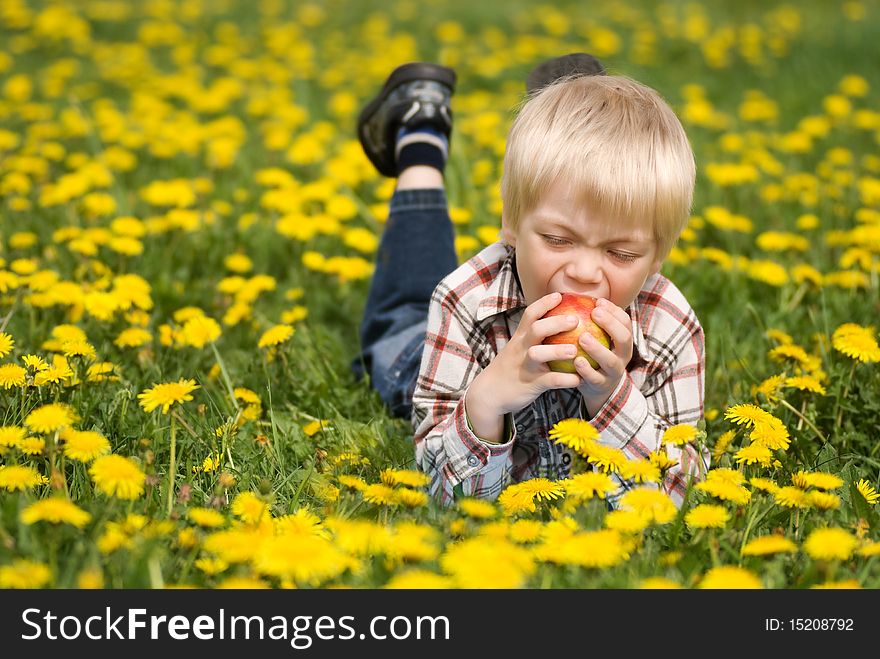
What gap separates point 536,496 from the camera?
187 cm

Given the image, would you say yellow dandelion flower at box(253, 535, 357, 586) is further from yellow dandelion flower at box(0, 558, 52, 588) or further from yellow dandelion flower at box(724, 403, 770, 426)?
yellow dandelion flower at box(724, 403, 770, 426)

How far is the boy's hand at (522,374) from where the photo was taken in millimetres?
1782

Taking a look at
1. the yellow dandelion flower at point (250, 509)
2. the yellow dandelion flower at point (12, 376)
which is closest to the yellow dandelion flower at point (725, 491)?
the yellow dandelion flower at point (250, 509)

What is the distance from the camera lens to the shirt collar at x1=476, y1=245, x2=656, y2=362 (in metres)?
2.07

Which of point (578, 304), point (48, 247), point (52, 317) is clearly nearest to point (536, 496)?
point (578, 304)

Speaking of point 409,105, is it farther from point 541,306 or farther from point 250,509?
point 250,509

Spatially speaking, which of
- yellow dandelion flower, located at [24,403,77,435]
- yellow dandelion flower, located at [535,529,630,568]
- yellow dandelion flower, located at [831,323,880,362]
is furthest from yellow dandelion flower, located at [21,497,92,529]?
yellow dandelion flower, located at [831,323,880,362]

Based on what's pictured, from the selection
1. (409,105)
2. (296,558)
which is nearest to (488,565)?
(296,558)

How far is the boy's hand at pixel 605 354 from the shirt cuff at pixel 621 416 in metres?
0.02

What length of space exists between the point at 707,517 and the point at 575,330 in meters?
0.40

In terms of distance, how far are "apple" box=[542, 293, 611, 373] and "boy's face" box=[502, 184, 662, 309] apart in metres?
0.04

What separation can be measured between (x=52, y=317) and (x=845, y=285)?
228 cm

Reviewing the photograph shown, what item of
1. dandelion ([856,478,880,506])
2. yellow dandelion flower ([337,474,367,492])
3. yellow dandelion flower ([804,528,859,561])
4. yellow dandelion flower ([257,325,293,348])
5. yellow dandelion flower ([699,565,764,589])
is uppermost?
yellow dandelion flower ([257,325,293,348])
